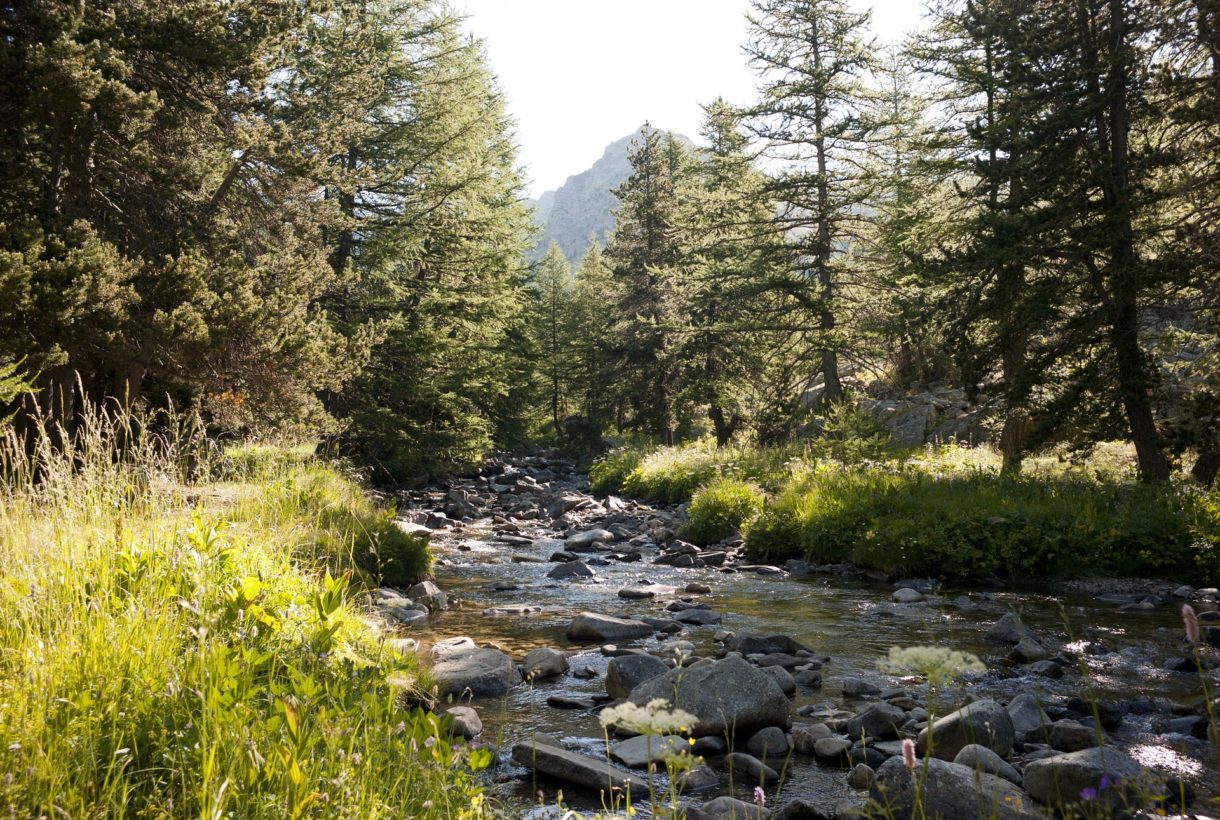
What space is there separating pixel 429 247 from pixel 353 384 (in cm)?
545

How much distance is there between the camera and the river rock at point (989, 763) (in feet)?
13.6

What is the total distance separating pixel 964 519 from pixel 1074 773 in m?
7.50

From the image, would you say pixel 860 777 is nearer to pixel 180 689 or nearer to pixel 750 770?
pixel 750 770

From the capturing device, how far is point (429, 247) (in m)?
23.8

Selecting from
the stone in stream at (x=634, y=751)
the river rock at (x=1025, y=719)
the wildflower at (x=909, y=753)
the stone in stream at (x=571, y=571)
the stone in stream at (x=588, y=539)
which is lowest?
the stone in stream at (x=588, y=539)

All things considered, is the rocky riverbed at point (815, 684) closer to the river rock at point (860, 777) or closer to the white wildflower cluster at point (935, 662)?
the river rock at point (860, 777)

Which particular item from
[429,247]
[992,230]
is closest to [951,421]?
[992,230]

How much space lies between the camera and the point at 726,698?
5.26 metres

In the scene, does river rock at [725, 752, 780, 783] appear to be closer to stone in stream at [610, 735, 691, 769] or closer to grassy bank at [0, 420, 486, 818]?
stone in stream at [610, 735, 691, 769]

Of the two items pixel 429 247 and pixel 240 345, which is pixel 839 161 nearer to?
pixel 429 247

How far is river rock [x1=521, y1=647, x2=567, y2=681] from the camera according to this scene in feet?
21.8

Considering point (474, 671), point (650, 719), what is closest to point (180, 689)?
point (650, 719)

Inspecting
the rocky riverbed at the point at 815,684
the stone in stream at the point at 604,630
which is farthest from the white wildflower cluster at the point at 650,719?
the stone in stream at the point at 604,630

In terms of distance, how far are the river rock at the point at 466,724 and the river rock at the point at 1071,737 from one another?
3.58m
